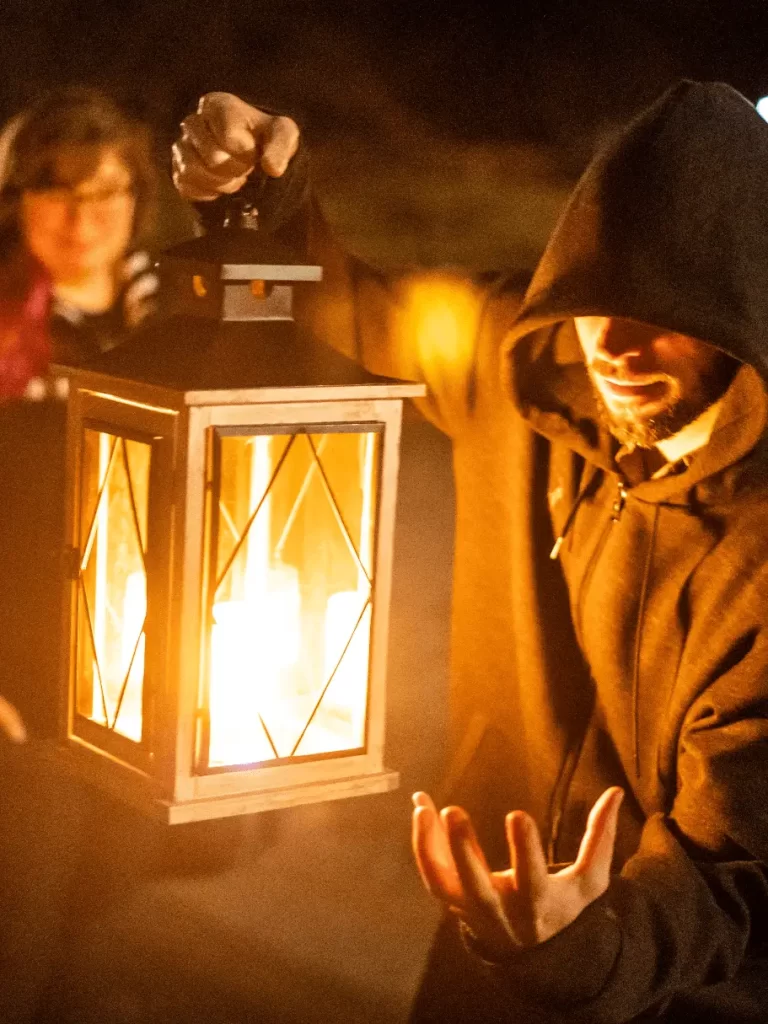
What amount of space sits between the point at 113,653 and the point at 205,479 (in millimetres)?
233

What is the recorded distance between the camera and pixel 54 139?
70.4 inches

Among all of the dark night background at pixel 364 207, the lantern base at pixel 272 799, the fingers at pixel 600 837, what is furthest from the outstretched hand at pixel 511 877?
the dark night background at pixel 364 207

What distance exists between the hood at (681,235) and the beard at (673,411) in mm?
29

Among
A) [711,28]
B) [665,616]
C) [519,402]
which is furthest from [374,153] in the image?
[665,616]

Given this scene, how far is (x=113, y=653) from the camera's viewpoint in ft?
3.81

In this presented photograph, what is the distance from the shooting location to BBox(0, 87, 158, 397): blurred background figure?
1.79m

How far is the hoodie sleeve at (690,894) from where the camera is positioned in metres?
1.04

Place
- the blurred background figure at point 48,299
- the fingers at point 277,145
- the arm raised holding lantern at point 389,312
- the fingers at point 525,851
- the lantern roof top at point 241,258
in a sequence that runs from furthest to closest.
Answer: the blurred background figure at point 48,299 < the arm raised holding lantern at point 389,312 < the fingers at point 277,145 < the lantern roof top at point 241,258 < the fingers at point 525,851

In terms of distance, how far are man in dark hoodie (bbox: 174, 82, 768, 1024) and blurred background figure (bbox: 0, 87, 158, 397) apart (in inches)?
17.3

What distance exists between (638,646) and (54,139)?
1.08 m

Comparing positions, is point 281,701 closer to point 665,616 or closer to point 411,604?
point 665,616

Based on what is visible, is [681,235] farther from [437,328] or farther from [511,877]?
[511,877]

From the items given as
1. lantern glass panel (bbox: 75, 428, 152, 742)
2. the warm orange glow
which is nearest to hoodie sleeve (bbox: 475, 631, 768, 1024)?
lantern glass panel (bbox: 75, 428, 152, 742)

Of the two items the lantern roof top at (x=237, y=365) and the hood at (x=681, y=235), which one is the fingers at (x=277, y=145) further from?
the hood at (x=681, y=235)
